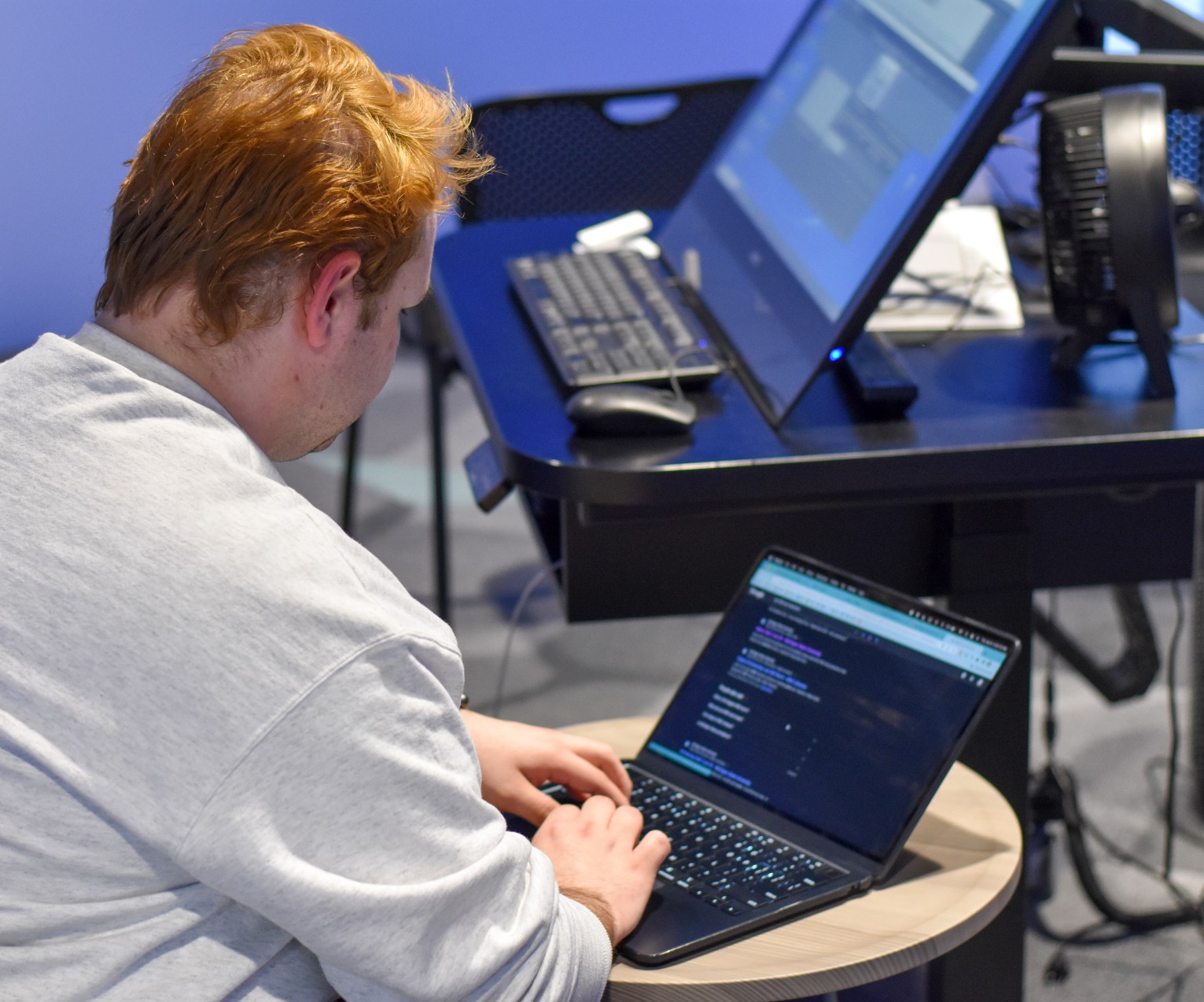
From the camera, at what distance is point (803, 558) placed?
105 cm

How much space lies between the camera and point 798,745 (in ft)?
3.26

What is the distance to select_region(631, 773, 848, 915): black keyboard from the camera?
0.91m

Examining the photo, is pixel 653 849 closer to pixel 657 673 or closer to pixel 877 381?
pixel 877 381

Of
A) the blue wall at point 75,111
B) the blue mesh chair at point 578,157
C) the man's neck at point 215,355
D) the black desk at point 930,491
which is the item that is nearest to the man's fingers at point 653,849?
the black desk at point 930,491

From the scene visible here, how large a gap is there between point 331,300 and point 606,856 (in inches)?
15.0

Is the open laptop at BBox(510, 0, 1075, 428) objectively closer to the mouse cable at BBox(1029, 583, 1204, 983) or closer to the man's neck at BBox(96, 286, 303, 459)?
the man's neck at BBox(96, 286, 303, 459)

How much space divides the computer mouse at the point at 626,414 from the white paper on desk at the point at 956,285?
0.97ft

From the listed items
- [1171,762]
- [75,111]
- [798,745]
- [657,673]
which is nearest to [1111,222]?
[798,745]

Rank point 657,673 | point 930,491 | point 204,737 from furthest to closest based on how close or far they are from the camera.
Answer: point 657,673 < point 930,491 < point 204,737

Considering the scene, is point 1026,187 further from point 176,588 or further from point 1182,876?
point 176,588

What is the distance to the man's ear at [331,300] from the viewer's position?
2.48ft

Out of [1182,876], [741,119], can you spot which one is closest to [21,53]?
[741,119]

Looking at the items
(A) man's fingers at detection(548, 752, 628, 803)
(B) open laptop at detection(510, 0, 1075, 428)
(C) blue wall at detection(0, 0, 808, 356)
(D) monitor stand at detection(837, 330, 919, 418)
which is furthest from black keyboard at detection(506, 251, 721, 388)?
(C) blue wall at detection(0, 0, 808, 356)

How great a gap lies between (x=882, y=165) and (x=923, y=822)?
533 mm
